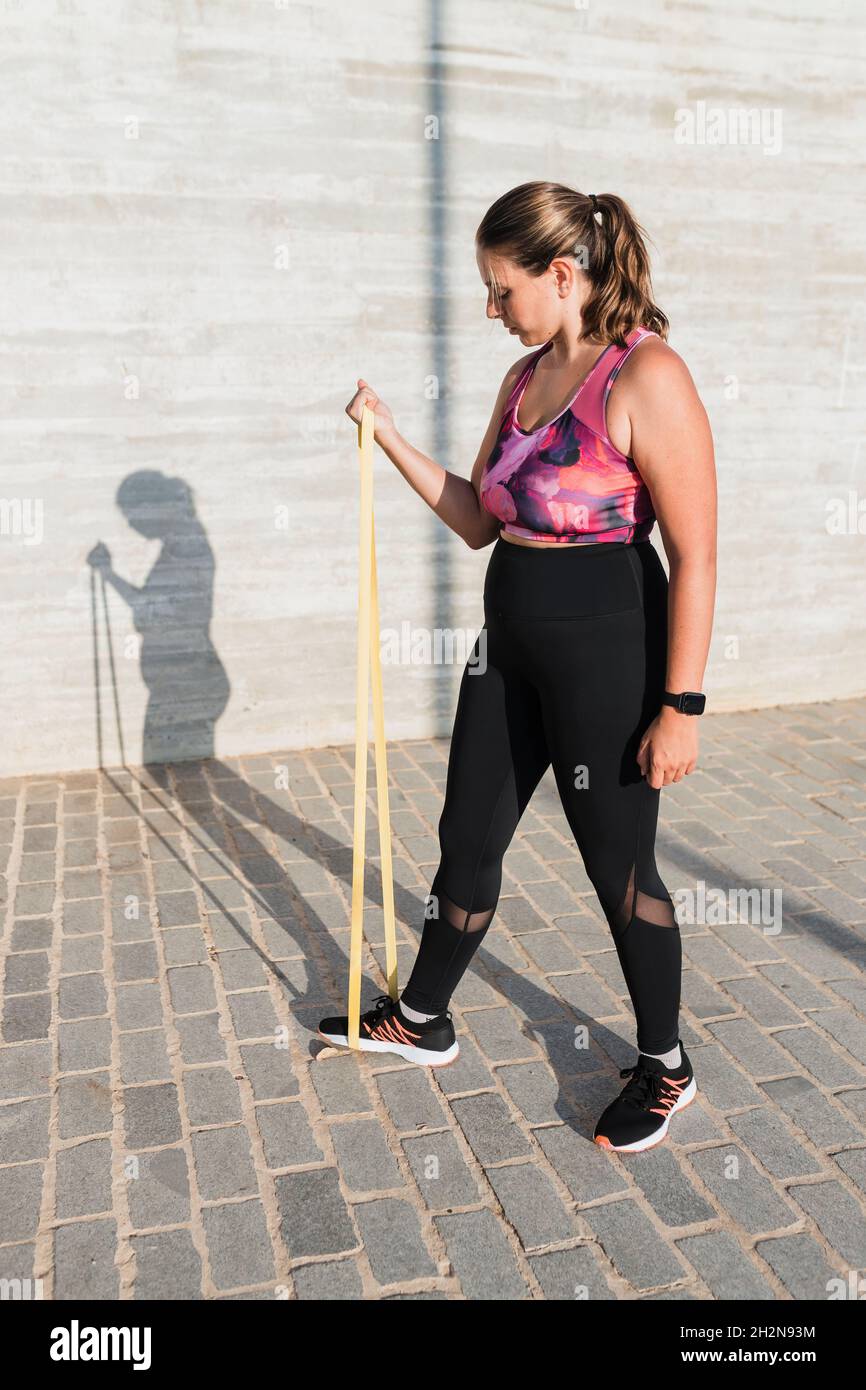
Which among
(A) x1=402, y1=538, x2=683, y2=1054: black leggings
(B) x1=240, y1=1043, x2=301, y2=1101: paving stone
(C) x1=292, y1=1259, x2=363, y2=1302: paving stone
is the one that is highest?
(A) x1=402, y1=538, x2=683, y2=1054: black leggings

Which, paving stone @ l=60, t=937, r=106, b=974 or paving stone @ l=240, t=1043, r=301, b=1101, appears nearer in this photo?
paving stone @ l=240, t=1043, r=301, b=1101

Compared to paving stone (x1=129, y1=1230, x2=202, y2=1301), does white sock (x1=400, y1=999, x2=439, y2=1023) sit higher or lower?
higher

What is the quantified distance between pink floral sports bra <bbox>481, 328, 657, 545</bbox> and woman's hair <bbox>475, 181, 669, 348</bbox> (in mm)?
63

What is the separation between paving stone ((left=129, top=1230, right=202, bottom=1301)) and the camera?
2.51m

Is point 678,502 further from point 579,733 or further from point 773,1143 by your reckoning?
point 773,1143

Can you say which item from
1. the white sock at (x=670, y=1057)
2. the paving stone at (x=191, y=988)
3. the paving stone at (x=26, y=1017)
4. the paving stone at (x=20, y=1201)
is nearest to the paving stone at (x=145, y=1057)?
the paving stone at (x=191, y=988)

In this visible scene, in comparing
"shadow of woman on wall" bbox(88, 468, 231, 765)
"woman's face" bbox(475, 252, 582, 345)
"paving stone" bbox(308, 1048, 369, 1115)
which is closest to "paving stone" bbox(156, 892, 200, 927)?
"paving stone" bbox(308, 1048, 369, 1115)

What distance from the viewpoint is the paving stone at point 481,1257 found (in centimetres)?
251

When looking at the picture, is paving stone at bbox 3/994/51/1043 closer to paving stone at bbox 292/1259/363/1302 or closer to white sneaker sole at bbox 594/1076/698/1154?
paving stone at bbox 292/1259/363/1302

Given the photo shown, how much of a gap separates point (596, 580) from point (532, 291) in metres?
0.67

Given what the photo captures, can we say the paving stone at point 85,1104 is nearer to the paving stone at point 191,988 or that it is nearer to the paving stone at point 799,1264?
the paving stone at point 191,988

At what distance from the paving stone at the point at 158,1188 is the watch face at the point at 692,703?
1.65 metres

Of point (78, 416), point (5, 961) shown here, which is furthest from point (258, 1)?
point (5, 961)

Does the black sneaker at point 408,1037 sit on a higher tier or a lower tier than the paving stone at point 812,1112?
higher
